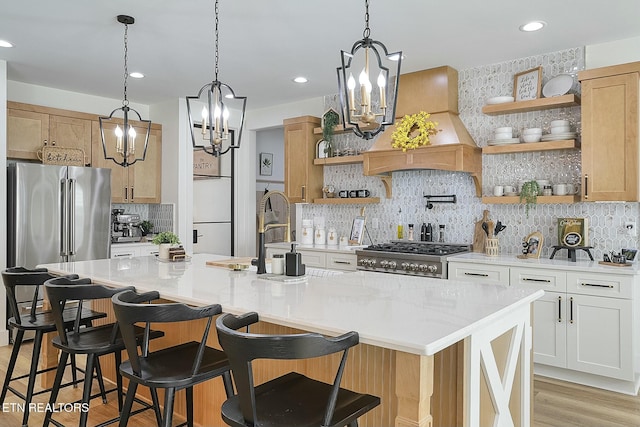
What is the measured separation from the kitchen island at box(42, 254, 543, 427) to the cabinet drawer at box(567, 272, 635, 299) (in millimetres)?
1511

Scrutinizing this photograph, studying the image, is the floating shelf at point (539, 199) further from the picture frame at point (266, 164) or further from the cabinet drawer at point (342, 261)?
the picture frame at point (266, 164)

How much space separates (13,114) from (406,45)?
13.5ft

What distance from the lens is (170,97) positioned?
234 inches

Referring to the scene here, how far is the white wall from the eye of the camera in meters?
3.78

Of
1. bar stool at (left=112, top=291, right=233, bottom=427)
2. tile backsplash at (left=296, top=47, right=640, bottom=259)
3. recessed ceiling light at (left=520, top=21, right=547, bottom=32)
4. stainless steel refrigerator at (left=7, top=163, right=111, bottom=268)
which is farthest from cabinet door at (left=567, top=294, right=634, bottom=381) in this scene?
stainless steel refrigerator at (left=7, top=163, right=111, bottom=268)

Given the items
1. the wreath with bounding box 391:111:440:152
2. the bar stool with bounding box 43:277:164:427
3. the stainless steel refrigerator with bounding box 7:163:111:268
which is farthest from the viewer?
the stainless steel refrigerator with bounding box 7:163:111:268

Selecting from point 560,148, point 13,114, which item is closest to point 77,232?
point 13,114

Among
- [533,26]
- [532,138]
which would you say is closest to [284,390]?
[533,26]

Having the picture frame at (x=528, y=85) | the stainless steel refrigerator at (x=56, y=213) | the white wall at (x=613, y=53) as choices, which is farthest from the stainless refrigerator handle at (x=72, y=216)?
the white wall at (x=613, y=53)

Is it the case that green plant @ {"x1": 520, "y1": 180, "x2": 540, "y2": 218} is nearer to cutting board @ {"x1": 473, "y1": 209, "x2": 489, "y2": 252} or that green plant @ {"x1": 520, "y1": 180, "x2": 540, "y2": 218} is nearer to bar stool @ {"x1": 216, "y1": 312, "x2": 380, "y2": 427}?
cutting board @ {"x1": 473, "y1": 209, "x2": 489, "y2": 252}

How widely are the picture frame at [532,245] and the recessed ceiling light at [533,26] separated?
168 cm

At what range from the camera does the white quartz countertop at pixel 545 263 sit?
3.39m

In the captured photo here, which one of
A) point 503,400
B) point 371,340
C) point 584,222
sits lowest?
point 503,400

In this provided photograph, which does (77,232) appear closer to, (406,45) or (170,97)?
(170,97)
